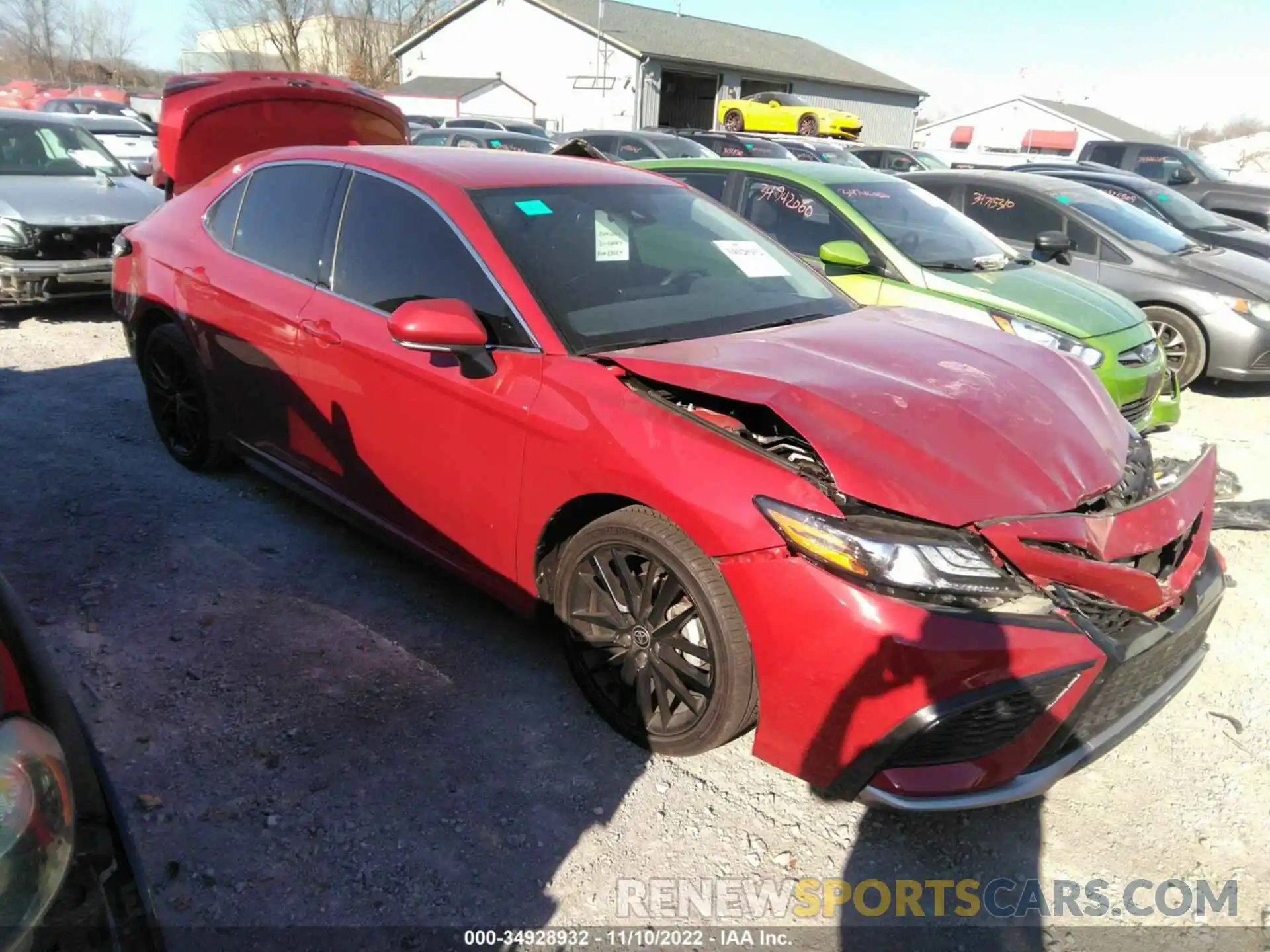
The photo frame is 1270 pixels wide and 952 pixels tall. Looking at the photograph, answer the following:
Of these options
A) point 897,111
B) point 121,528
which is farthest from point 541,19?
point 121,528

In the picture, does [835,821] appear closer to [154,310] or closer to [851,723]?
[851,723]

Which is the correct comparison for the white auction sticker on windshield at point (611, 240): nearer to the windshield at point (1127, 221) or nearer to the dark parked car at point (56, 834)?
the dark parked car at point (56, 834)

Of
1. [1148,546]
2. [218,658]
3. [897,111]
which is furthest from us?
[897,111]

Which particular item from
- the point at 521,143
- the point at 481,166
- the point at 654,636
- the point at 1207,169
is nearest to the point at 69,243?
the point at 481,166

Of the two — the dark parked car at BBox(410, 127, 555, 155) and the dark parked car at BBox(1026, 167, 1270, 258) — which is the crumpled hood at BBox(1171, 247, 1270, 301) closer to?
the dark parked car at BBox(1026, 167, 1270, 258)

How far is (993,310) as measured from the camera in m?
5.41

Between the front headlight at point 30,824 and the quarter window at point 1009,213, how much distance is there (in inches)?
300

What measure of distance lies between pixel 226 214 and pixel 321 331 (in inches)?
46.3

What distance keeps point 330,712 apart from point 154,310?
261cm

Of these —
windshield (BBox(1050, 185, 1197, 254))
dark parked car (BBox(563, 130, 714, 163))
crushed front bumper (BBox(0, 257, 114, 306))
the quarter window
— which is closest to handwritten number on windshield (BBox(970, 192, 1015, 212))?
the quarter window

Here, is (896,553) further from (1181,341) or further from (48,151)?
(48,151)

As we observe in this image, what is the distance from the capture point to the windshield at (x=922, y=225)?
19.0 ft

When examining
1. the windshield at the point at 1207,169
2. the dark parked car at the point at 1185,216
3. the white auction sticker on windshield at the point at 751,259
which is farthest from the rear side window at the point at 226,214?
the windshield at the point at 1207,169

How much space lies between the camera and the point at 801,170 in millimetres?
6191
